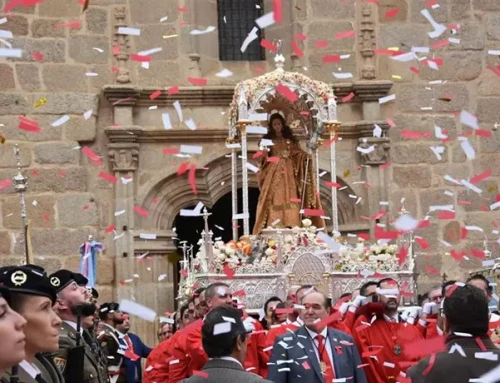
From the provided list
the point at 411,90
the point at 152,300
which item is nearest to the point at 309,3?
the point at 411,90

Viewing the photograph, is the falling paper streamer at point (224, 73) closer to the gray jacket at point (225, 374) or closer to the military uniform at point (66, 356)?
the military uniform at point (66, 356)

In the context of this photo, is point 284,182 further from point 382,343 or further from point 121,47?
point 382,343

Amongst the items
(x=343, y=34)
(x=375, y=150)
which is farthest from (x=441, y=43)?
(x=375, y=150)

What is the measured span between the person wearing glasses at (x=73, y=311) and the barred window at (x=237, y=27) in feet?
34.5

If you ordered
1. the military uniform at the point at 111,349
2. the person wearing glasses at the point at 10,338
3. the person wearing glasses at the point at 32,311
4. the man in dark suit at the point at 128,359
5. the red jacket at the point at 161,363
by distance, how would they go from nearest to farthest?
the person wearing glasses at the point at 10,338 < the person wearing glasses at the point at 32,311 < the red jacket at the point at 161,363 < the military uniform at the point at 111,349 < the man in dark suit at the point at 128,359

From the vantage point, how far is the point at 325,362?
784cm

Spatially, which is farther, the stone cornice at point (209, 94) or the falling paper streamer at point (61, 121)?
the stone cornice at point (209, 94)

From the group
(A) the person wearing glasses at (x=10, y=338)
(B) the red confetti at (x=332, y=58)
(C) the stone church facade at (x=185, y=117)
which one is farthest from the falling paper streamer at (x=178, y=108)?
(A) the person wearing glasses at (x=10, y=338)

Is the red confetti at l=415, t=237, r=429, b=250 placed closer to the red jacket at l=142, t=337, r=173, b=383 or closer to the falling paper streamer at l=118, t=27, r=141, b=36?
the falling paper streamer at l=118, t=27, r=141, b=36

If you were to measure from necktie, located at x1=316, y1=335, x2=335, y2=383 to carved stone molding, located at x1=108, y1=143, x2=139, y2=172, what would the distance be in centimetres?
848

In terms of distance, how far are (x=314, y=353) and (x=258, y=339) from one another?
122 cm

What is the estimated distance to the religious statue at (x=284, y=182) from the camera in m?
13.5

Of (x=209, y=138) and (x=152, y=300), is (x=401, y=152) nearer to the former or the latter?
(x=209, y=138)

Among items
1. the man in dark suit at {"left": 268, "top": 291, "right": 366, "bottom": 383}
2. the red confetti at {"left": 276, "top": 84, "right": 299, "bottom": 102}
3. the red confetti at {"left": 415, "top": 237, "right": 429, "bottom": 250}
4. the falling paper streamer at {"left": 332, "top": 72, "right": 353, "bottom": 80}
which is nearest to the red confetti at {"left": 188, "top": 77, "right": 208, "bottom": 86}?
the falling paper streamer at {"left": 332, "top": 72, "right": 353, "bottom": 80}
